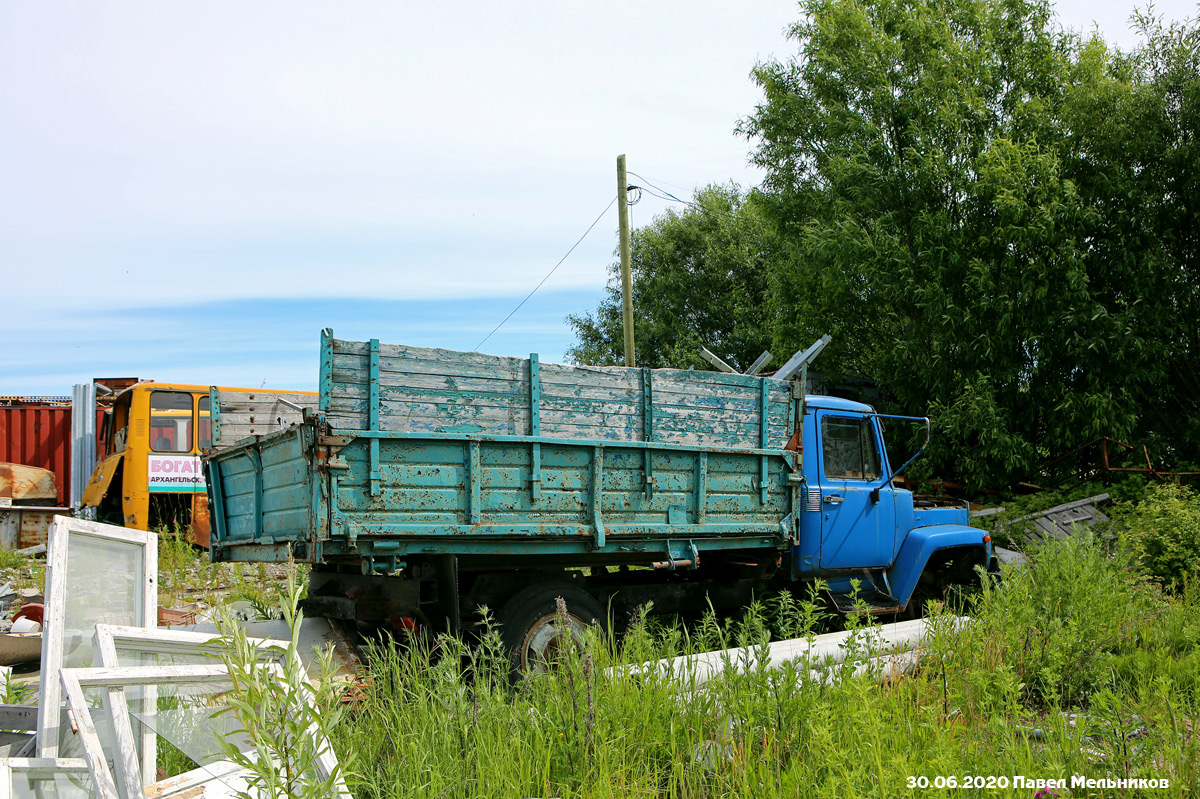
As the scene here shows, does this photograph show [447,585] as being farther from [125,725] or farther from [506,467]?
[125,725]

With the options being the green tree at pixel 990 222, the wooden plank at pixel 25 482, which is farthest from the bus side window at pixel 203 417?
the green tree at pixel 990 222

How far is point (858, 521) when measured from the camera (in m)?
7.45

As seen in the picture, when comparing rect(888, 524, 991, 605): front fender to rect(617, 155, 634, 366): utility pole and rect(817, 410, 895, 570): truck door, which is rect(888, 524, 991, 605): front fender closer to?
rect(817, 410, 895, 570): truck door

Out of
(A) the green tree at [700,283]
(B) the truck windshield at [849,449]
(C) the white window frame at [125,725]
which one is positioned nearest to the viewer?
(C) the white window frame at [125,725]

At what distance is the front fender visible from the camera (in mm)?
7652

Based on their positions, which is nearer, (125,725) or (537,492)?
(125,725)

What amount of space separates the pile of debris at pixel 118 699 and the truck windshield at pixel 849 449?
5084mm

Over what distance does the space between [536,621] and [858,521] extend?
3.20m

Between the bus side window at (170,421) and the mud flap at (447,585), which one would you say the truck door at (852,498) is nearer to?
the mud flap at (447,585)

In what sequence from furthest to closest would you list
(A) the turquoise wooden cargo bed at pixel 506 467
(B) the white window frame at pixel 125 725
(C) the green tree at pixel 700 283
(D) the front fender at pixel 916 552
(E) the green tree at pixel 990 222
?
(C) the green tree at pixel 700 283 < (E) the green tree at pixel 990 222 < (D) the front fender at pixel 916 552 < (A) the turquoise wooden cargo bed at pixel 506 467 < (B) the white window frame at pixel 125 725

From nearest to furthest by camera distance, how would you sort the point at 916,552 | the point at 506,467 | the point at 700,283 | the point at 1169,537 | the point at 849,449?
the point at 506,467 → the point at 849,449 → the point at 916,552 → the point at 1169,537 → the point at 700,283

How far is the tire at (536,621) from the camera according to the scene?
18.3 feet

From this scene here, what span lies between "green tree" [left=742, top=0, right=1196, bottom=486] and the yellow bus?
32.7 ft

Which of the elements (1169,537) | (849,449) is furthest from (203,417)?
(1169,537)
